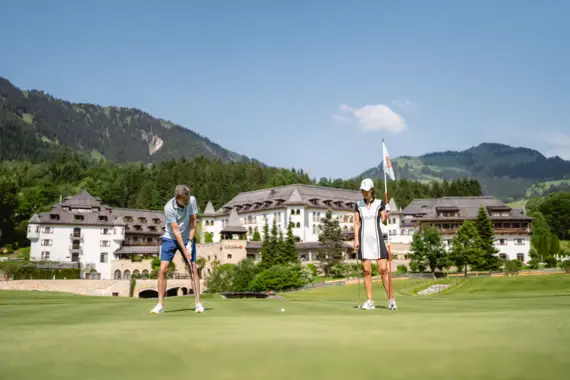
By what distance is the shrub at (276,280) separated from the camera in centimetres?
6384

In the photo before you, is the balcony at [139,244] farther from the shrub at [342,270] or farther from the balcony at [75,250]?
the shrub at [342,270]

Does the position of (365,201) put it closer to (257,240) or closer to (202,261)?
(202,261)

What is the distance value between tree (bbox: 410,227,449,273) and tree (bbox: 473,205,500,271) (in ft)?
14.2

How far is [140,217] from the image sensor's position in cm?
10638

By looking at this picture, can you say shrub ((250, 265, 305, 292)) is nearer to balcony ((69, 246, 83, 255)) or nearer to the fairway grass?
balcony ((69, 246, 83, 255))

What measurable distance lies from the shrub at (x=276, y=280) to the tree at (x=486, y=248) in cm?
2414

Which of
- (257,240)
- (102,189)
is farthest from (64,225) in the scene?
(102,189)

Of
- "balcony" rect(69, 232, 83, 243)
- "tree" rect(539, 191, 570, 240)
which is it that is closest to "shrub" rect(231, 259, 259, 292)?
"balcony" rect(69, 232, 83, 243)

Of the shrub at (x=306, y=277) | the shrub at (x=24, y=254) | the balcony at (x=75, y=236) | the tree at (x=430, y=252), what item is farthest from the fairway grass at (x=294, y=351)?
the shrub at (x=24, y=254)

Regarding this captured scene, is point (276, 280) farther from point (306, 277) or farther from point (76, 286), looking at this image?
point (76, 286)

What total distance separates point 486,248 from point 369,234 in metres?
65.2

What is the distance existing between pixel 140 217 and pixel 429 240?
60790 mm

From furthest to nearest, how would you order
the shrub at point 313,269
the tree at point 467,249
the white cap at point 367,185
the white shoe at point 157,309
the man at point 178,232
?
the shrub at point 313,269 → the tree at point 467,249 → the white cap at point 367,185 → the man at point 178,232 → the white shoe at point 157,309

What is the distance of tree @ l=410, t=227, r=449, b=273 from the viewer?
6981 centimetres
